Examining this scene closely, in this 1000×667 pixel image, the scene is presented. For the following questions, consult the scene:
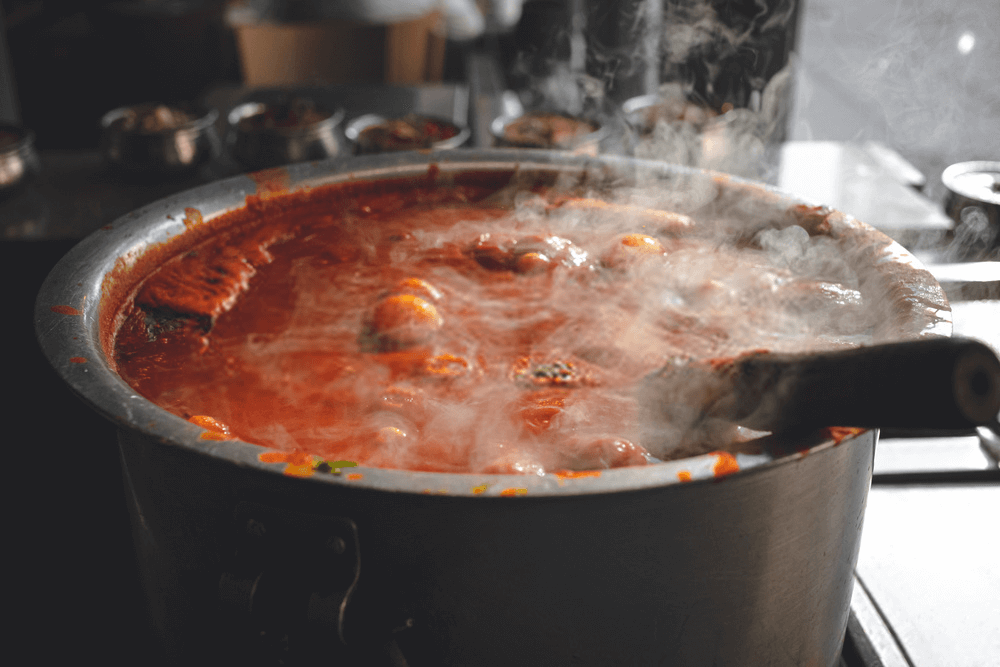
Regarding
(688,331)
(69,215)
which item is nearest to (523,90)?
(69,215)

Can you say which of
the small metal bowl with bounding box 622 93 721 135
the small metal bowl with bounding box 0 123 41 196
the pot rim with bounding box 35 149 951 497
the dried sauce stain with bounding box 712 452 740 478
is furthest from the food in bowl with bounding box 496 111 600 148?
the dried sauce stain with bounding box 712 452 740 478

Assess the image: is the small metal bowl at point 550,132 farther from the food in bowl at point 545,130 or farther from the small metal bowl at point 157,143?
the small metal bowl at point 157,143

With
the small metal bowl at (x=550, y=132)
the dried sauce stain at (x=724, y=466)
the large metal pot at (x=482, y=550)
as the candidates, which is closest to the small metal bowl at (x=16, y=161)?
the small metal bowl at (x=550, y=132)

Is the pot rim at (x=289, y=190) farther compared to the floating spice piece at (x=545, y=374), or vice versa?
the floating spice piece at (x=545, y=374)

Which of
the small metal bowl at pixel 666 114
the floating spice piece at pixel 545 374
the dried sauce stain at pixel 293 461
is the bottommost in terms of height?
the floating spice piece at pixel 545 374

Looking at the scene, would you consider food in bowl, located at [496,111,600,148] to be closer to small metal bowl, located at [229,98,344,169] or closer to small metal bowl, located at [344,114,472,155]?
small metal bowl, located at [344,114,472,155]
